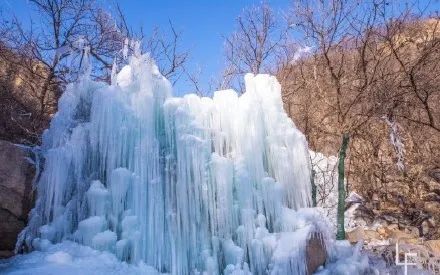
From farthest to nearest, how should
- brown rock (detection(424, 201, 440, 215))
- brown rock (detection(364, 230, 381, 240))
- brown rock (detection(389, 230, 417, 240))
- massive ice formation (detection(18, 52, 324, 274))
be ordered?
1. brown rock (detection(424, 201, 440, 215))
2. brown rock (detection(389, 230, 417, 240))
3. brown rock (detection(364, 230, 381, 240))
4. massive ice formation (detection(18, 52, 324, 274))

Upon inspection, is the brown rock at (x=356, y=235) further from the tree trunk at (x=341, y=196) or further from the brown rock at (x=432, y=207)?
the brown rock at (x=432, y=207)

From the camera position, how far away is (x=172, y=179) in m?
6.14

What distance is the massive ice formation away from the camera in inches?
226

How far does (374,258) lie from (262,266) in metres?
3.87

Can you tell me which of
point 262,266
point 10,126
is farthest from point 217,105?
point 10,126

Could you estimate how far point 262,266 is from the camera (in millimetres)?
6047

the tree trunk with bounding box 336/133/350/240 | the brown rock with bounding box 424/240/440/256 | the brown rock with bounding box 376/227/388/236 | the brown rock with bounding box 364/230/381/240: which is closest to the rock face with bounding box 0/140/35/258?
the tree trunk with bounding box 336/133/350/240

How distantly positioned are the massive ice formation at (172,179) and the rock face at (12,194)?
13.8 inches

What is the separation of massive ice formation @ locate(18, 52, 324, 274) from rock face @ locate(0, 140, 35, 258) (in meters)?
0.35

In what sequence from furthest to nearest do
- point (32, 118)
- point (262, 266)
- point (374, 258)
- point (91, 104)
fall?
point (32, 118)
point (374, 258)
point (91, 104)
point (262, 266)

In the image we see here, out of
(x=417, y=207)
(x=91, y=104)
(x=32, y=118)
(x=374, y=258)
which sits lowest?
(x=374, y=258)

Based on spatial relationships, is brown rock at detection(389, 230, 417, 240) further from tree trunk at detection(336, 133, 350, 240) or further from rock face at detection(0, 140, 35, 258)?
rock face at detection(0, 140, 35, 258)

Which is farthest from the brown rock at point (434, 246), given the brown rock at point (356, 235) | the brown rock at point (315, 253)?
the brown rock at point (315, 253)

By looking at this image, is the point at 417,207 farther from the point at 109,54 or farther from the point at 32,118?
the point at 32,118
